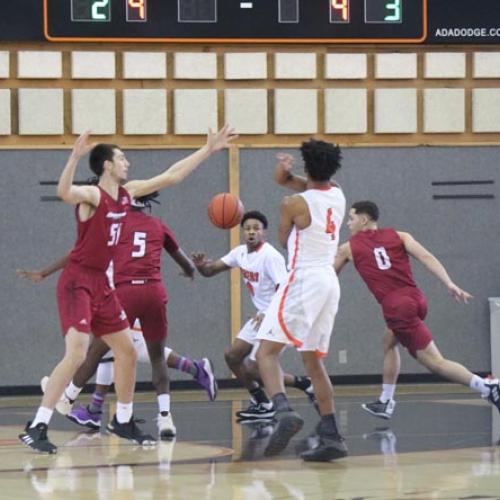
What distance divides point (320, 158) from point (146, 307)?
2464 mm

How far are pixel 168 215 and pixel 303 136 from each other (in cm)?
189

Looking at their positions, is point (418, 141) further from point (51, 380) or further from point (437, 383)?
point (51, 380)

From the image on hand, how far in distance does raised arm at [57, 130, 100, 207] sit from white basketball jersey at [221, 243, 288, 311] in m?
3.41

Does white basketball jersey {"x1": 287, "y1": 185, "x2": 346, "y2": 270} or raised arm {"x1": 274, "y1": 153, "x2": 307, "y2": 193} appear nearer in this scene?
white basketball jersey {"x1": 287, "y1": 185, "x2": 346, "y2": 270}

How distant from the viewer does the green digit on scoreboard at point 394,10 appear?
18.3 m

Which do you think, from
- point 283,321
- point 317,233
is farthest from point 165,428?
point 317,233

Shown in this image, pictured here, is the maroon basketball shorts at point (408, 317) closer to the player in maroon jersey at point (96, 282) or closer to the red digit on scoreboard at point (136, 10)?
the player in maroon jersey at point (96, 282)

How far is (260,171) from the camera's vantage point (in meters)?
19.1

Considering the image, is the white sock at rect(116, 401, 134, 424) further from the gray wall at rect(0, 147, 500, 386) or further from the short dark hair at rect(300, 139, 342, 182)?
the gray wall at rect(0, 147, 500, 386)

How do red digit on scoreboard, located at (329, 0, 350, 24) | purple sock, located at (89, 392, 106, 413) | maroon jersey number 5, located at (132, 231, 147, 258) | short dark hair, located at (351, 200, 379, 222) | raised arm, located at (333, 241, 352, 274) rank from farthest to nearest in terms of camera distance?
red digit on scoreboard, located at (329, 0, 350, 24) < short dark hair, located at (351, 200, 379, 222) < raised arm, located at (333, 241, 352, 274) < purple sock, located at (89, 392, 106, 413) < maroon jersey number 5, located at (132, 231, 147, 258)

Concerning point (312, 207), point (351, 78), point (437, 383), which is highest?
point (351, 78)

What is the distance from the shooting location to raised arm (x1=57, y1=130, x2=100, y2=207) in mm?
10930

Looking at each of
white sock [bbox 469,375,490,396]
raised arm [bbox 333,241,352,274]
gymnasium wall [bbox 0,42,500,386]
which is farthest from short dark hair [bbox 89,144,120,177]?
gymnasium wall [bbox 0,42,500,386]

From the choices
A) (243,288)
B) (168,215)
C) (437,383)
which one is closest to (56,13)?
(168,215)
